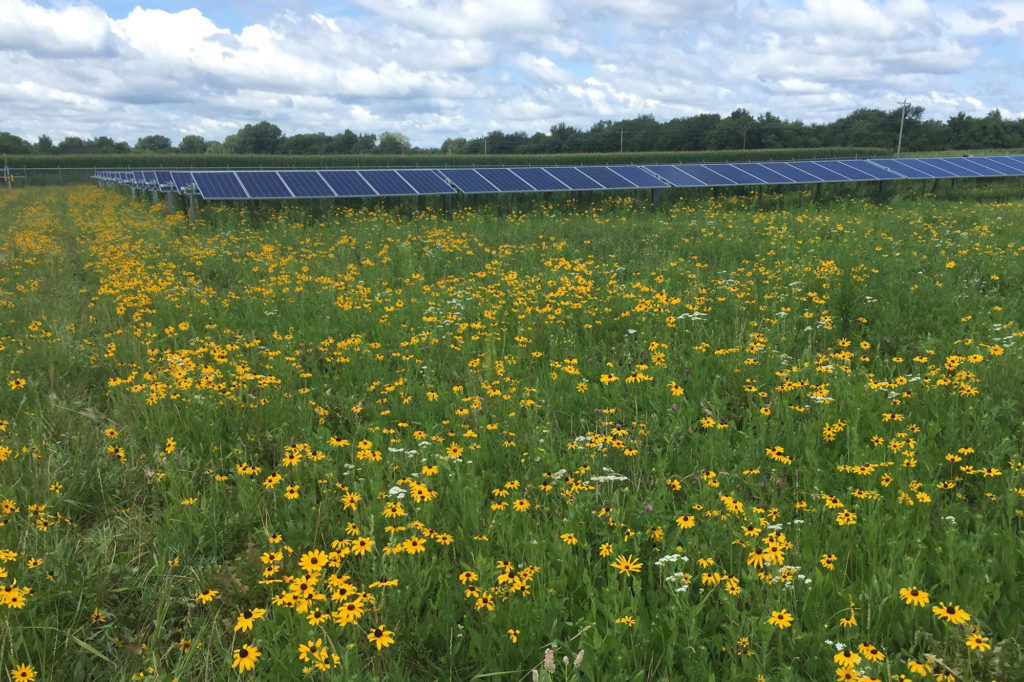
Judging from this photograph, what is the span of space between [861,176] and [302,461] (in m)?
20.7

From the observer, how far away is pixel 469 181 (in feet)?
55.0

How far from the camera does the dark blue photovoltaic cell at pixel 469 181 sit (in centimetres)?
1556

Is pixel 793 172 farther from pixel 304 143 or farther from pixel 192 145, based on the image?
pixel 192 145

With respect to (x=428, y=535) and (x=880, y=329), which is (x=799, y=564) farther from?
(x=880, y=329)

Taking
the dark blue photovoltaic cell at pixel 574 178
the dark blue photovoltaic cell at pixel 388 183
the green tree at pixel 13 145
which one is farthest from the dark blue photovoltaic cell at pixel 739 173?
the green tree at pixel 13 145

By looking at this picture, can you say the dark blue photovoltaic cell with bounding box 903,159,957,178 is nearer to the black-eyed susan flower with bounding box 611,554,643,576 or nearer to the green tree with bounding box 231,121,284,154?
the black-eyed susan flower with bounding box 611,554,643,576

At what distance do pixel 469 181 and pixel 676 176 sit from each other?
6.52m

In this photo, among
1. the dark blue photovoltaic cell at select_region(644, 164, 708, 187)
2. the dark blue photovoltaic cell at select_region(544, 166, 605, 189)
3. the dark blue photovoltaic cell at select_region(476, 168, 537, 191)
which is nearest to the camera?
the dark blue photovoltaic cell at select_region(476, 168, 537, 191)

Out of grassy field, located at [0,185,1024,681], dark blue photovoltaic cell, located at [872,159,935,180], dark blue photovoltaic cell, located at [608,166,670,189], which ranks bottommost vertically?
grassy field, located at [0,185,1024,681]

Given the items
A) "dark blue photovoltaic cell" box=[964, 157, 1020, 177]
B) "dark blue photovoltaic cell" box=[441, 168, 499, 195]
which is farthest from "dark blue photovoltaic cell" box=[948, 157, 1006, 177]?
"dark blue photovoltaic cell" box=[441, 168, 499, 195]

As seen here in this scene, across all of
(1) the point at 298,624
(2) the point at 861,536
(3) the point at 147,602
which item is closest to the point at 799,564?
(2) the point at 861,536

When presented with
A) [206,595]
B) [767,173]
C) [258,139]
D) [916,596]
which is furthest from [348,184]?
[258,139]

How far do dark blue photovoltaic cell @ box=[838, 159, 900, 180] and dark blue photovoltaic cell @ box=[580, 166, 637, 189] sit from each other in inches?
310

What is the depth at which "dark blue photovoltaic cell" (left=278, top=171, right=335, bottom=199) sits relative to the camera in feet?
48.8
